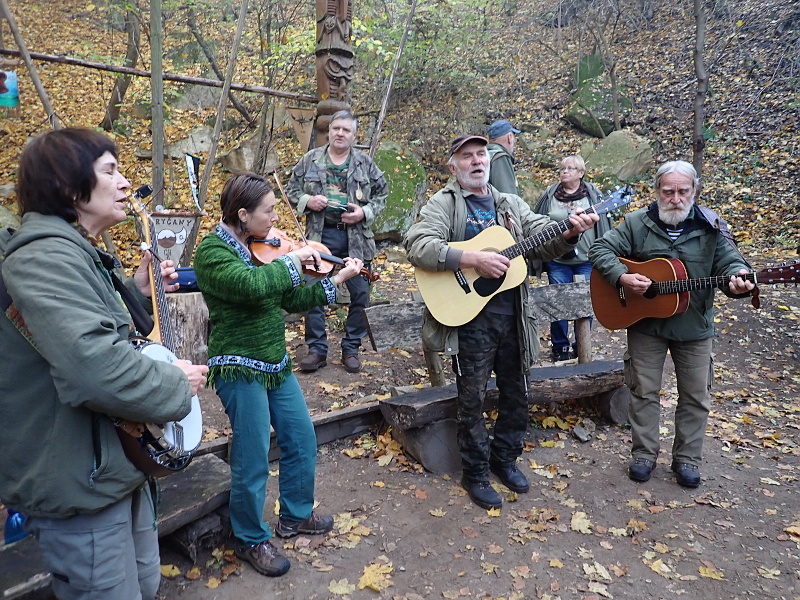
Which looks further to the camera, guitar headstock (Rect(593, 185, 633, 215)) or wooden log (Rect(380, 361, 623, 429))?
wooden log (Rect(380, 361, 623, 429))

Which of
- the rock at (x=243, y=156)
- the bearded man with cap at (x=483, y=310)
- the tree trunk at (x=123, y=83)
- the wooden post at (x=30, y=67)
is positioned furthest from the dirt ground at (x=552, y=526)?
the tree trunk at (x=123, y=83)

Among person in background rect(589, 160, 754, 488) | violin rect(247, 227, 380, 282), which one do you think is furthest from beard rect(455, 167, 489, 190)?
person in background rect(589, 160, 754, 488)

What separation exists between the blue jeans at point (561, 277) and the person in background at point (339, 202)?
1973 mm

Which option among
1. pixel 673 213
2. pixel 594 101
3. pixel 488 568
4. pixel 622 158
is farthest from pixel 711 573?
pixel 594 101

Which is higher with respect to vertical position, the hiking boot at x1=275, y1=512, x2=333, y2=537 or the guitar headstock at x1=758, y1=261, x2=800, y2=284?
the guitar headstock at x1=758, y1=261, x2=800, y2=284

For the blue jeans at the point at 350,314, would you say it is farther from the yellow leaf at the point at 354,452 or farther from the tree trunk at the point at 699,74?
the tree trunk at the point at 699,74

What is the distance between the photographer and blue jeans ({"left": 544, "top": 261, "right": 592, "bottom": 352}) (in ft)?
19.1

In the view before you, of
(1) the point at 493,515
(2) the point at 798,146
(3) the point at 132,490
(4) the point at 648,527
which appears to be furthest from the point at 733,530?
(2) the point at 798,146

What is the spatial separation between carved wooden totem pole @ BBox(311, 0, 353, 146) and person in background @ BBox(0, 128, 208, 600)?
4295 mm

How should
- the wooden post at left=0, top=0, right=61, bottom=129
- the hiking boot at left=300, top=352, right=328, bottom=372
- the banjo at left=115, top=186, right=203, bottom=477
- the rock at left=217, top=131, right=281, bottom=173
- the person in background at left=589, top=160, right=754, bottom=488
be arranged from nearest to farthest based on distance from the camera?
the banjo at left=115, top=186, right=203, bottom=477, the person in background at left=589, top=160, right=754, bottom=488, the wooden post at left=0, top=0, right=61, bottom=129, the hiking boot at left=300, top=352, right=328, bottom=372, the rock at left=217, top=131, right=281, bottom=173

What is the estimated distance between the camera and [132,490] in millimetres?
1811

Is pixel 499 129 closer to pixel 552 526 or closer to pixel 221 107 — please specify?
pixel 221 107

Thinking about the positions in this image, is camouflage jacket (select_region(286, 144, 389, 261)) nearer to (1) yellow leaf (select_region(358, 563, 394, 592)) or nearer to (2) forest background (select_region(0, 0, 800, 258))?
(1) yellow leaf (select_region(358, 563, 394, 592))

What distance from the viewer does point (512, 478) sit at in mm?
3857
